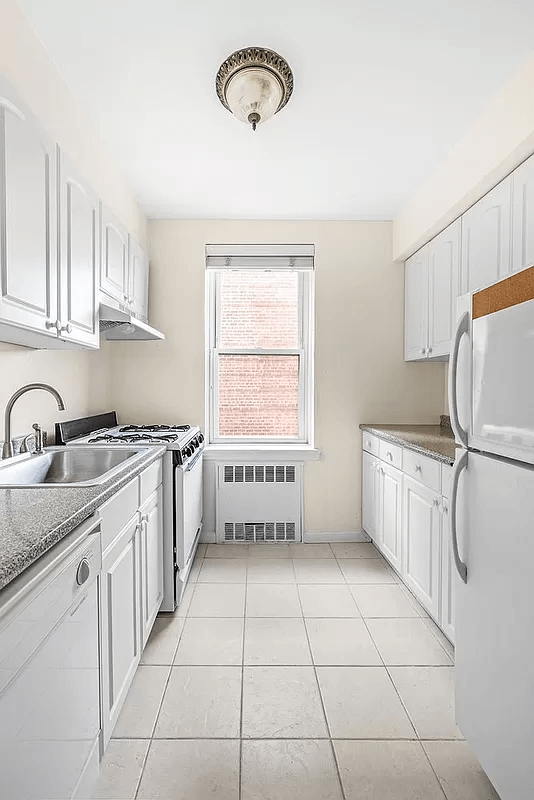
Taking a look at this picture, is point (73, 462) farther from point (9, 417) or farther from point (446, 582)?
point (446, 582)

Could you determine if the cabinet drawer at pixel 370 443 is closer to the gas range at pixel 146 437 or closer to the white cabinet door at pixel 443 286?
the white cabinet door at pixel 443 286

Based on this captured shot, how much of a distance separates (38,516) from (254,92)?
186 centimetres

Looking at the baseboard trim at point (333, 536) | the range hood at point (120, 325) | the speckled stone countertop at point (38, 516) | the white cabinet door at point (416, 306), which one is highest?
the white cabinet door at point (416, 306)

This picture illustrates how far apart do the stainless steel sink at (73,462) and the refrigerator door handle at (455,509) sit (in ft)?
4.17

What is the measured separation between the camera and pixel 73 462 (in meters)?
2.43

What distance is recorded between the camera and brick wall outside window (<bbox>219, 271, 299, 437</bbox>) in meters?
4.12

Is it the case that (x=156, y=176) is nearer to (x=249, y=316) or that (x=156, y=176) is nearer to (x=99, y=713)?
(x=249, y=316)

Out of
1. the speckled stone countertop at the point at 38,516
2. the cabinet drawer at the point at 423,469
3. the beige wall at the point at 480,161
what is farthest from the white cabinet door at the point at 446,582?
the beige wall at the point at 480,161

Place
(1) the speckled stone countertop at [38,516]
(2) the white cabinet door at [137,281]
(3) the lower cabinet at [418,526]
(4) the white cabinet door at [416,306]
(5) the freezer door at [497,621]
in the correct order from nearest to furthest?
(1) the speckled stone countertop at [38,516] < (5) the freezer door at [497,621] < (3) the lower cabinet at [418,526] < (2) the white cabinet door at [137,281] < (4) the white cabinet door at [416,306]

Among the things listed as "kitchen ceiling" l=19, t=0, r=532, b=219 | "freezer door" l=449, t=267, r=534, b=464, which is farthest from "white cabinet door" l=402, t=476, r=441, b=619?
"kitchen ceiling" l=19, t=0, r=532, b=219

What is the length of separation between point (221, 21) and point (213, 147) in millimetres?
926

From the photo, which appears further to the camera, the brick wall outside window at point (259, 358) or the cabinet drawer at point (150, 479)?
the brick wall outside window at point (259, 358)

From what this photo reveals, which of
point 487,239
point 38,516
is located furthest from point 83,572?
point 487,239

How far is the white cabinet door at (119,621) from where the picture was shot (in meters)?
1.61
